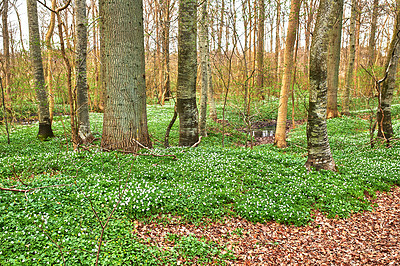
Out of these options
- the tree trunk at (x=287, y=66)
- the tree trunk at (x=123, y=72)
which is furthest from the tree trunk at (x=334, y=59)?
the tree trunk at (x=123, y=72)

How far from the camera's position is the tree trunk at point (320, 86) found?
658 centimetres

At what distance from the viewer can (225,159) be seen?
8203mm

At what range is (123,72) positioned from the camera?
789cm

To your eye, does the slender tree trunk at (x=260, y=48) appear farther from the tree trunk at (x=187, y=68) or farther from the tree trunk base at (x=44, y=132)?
the tree trunk base at (x=44, y=132)

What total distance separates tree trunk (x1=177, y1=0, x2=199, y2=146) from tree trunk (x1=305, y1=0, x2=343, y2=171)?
14.3 ft

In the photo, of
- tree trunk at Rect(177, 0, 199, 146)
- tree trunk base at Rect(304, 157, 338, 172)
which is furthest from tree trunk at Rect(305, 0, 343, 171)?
tree trunk at Rect(177, 0, 199, 146)

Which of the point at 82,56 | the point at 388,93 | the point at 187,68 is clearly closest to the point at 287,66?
the point at 388,93

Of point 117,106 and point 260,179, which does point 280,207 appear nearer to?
point 260,179

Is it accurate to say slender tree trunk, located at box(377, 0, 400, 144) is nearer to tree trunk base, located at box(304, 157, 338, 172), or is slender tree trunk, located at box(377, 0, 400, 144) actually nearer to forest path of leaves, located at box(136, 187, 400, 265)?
tree trunk base, located at box(304, 157, 338, 172)

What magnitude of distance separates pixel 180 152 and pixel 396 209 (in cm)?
643

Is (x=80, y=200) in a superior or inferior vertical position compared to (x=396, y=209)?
superior

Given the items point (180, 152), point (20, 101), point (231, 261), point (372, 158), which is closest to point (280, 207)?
point (231, 261)

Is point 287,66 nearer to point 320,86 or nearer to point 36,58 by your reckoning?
point 320,86

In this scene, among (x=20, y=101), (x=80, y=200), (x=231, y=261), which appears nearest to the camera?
(x=231, y=261)
